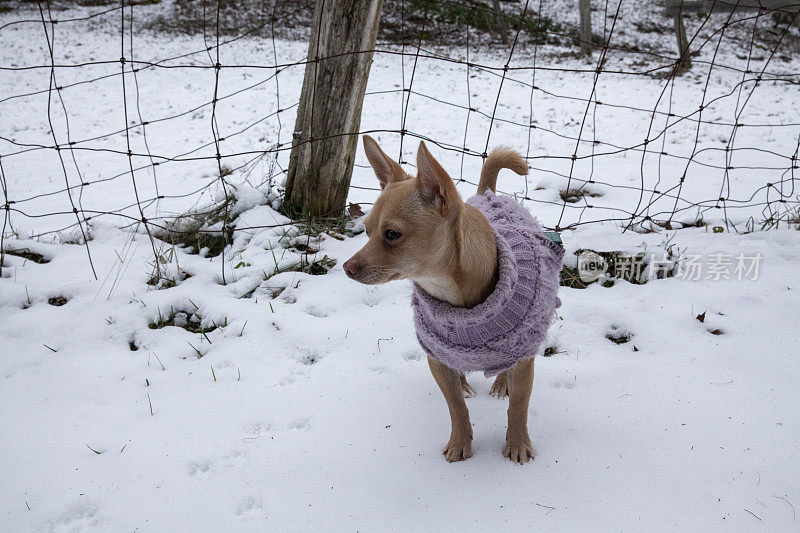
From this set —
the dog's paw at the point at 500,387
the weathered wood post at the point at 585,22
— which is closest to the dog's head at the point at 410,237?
the dog's paw at the point at 500,387

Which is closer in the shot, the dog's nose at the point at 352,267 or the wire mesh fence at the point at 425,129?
the dog's nose at the point at 352,267

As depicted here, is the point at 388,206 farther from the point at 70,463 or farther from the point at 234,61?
the point at 234,61

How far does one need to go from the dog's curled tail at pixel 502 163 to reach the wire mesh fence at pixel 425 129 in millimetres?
690

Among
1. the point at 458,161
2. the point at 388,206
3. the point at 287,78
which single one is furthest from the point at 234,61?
the point at 388,206

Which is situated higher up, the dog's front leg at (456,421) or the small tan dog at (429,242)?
the small tan dog at (429,242)

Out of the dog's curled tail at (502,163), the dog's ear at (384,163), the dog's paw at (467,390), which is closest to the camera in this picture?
the dog's ear at (384,163)

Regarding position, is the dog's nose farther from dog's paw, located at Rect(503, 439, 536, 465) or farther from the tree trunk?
the tree trunk

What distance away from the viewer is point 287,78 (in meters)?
10.1

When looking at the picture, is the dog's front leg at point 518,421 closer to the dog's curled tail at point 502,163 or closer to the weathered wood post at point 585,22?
the dog's curled tail at point 502,163

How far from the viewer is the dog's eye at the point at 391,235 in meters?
1.75

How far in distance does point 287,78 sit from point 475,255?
9.41 metres

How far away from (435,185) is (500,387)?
3.94ft

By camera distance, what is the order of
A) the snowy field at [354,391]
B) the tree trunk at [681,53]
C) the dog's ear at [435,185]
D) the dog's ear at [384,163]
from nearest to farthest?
the dog's ear at [435,185] < the snowy field at [354,391] < the dog's ear at [384,163] < the tree trunk at [681,53]

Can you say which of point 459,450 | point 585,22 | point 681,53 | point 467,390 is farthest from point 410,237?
point 585,22
